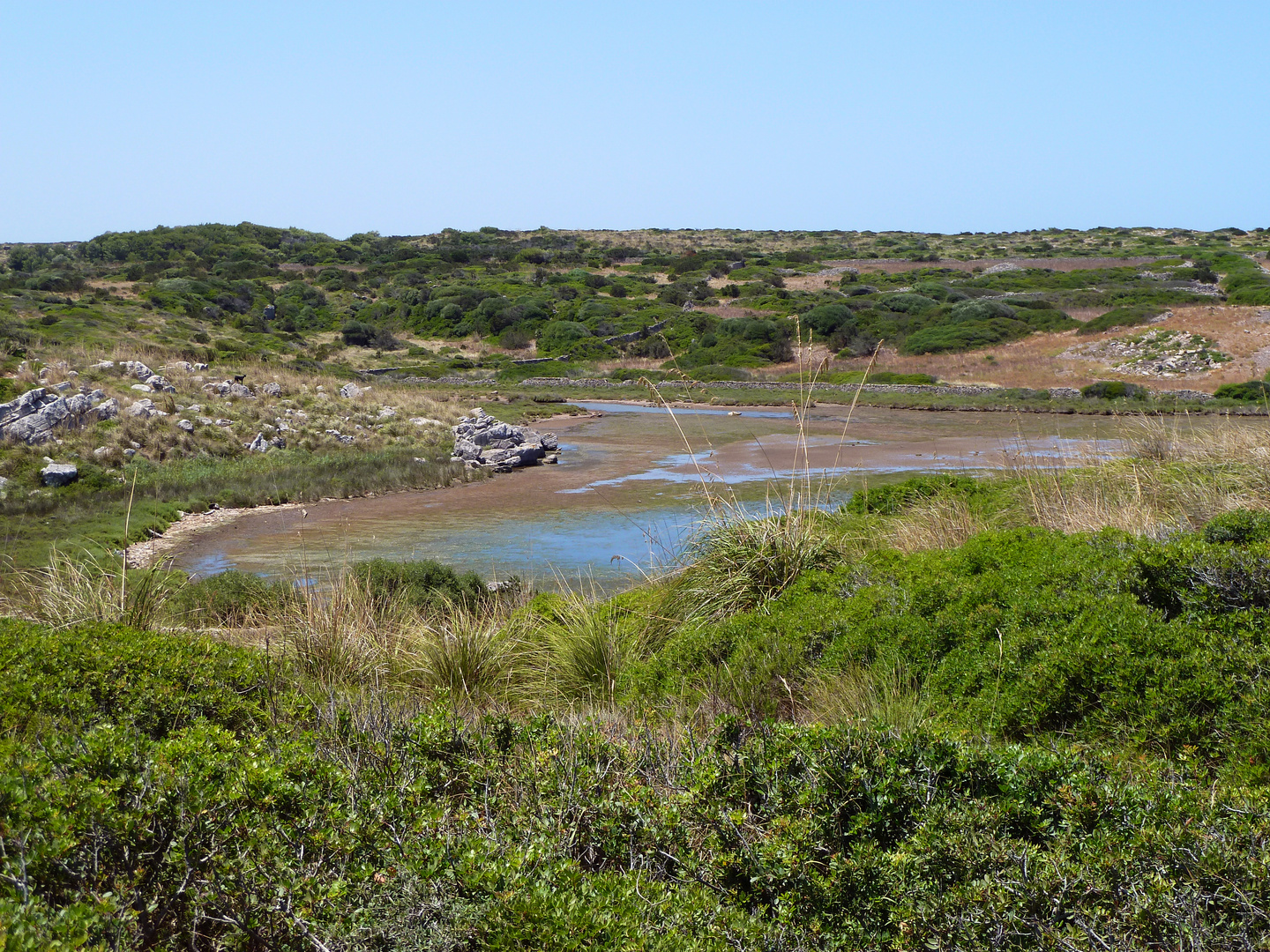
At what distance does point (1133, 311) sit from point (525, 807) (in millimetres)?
49780

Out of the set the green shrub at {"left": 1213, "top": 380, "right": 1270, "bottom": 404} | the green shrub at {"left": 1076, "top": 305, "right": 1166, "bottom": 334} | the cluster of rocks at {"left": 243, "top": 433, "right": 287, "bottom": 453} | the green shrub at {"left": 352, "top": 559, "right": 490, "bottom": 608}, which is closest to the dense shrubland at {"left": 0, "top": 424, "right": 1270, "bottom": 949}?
the green shrub at {"left": 352, "top": 559, "right": 490, "bottom": 608}

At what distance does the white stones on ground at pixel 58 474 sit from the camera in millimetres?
18375

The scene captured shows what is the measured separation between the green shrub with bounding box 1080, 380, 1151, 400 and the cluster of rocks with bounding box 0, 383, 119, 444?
3176cm

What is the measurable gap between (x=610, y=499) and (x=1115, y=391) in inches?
969

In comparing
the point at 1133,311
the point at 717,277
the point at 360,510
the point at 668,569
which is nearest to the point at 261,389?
the point at 360,510

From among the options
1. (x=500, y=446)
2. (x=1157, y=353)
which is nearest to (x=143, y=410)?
(x=500, y=446)

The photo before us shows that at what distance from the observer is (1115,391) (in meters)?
34.3

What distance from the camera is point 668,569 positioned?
7.91 metres

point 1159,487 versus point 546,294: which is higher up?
point 546,294

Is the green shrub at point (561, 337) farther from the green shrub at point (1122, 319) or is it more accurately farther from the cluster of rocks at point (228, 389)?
the cluster of rocks at point (228, 389)

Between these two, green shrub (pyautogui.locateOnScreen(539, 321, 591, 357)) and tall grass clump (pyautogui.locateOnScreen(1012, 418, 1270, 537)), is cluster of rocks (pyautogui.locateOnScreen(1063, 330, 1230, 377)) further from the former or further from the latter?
tall grass clump (pyautogui.locateOnScreen(1012, 418, 1270, 537))

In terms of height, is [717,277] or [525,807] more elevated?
[717,277]

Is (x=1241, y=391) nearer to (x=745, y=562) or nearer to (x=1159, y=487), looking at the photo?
(x=1159, y=487)

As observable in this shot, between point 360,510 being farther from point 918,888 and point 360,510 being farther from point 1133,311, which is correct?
point 1133,311
